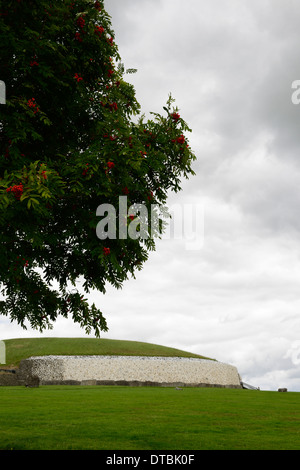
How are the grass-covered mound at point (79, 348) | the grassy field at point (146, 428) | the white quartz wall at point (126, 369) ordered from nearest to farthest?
the grassy field at point (146, 428)
the white quartz wall at point (126, 369)
the grass-covered mound at point (79, 348)

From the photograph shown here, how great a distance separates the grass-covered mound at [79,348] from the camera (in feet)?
259

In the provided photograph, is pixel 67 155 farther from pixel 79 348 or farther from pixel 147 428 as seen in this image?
pixel 79 348

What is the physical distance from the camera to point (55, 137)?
12.7 metres

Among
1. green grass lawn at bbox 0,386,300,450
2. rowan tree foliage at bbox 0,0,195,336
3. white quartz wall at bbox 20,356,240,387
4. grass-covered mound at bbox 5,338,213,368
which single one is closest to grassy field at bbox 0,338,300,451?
green grass lawn at bbox 0,386,300,450

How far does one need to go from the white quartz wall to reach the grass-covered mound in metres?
7.08

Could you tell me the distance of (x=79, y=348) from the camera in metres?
82.4

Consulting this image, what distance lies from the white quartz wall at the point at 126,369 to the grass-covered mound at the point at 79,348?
7085 mm

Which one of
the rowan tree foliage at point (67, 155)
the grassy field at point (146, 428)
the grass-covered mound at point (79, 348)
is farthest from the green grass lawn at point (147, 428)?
the grass-covered mound at point (79, 348)

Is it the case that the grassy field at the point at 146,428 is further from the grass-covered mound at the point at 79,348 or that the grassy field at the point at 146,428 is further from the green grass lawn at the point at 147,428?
the grass-covered mound at the point at 79,348

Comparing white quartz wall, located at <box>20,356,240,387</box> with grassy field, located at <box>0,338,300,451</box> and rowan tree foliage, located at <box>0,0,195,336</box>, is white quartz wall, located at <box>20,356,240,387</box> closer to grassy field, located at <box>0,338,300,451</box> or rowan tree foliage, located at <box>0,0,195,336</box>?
grassy field, located at <box>0,338,300,451</box>

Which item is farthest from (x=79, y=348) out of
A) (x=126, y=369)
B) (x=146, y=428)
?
(x=146, y=428)

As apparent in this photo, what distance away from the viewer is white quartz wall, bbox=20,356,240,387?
67.4 m

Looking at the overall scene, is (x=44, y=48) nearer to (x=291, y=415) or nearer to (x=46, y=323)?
(x=46, y=323)

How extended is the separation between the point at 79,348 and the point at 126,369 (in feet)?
46.0
